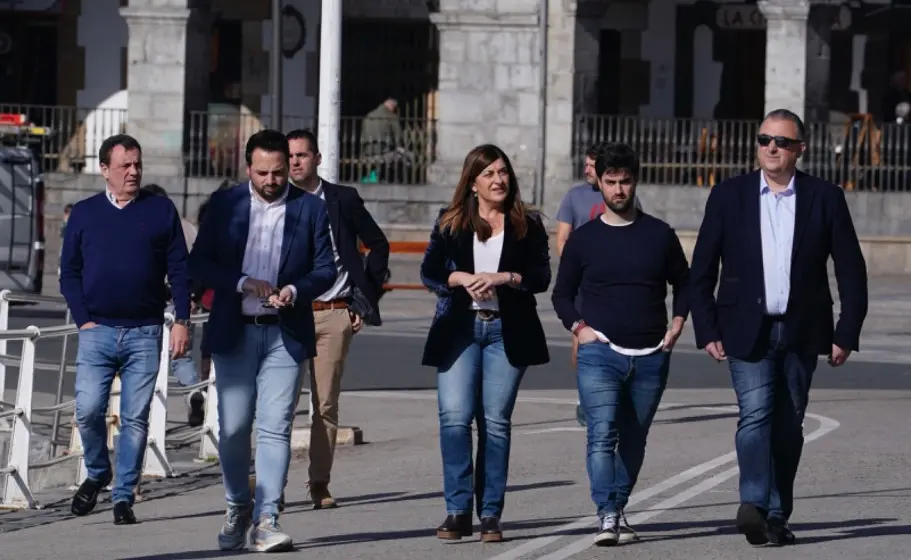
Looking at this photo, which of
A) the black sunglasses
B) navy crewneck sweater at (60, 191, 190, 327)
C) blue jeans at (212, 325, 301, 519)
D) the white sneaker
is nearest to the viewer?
the white sneaker

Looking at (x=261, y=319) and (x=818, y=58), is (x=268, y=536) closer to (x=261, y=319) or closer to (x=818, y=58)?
(x=261, y=319)

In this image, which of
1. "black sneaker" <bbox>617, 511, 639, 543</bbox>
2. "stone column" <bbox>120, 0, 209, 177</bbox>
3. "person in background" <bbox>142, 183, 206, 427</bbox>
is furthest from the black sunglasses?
"stone column" <bbox>120, 0, 209, 177</bbox>

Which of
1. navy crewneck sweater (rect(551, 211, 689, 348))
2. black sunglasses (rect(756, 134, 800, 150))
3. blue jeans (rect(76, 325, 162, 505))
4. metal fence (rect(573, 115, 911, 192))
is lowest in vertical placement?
blue jeans (rect(76, 325, 162, 505))

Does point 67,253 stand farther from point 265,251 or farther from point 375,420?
point 375,420

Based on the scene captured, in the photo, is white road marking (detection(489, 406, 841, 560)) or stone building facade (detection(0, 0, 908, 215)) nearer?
white road marking (detection(489, 406, 841, 560))

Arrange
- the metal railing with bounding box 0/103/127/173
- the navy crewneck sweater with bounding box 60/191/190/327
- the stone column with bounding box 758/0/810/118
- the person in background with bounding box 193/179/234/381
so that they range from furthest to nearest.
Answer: the metal railing with bounding box 0/103/127/173 < the stone column with bounding box 758/0/810/118 < the navy crewneck sweater with bounding box 60/191/190/327 < the person in background with bounding box 193/179/234/381

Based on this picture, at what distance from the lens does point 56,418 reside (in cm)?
1344

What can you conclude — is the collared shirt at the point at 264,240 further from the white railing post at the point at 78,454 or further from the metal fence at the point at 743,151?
the metal fence at the point at 743,151

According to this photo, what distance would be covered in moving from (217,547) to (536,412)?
6389 mm

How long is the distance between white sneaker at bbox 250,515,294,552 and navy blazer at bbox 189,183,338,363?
71cm

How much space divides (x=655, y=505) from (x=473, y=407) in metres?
1.69

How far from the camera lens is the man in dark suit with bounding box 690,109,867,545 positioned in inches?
376

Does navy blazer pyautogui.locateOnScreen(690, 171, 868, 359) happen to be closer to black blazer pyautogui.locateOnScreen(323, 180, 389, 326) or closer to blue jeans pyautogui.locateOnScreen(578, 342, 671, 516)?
blue jeans pyautogui.locateOnScreen(578, 342, 671, 516)

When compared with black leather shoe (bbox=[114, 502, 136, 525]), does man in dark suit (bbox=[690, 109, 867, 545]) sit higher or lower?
higher
